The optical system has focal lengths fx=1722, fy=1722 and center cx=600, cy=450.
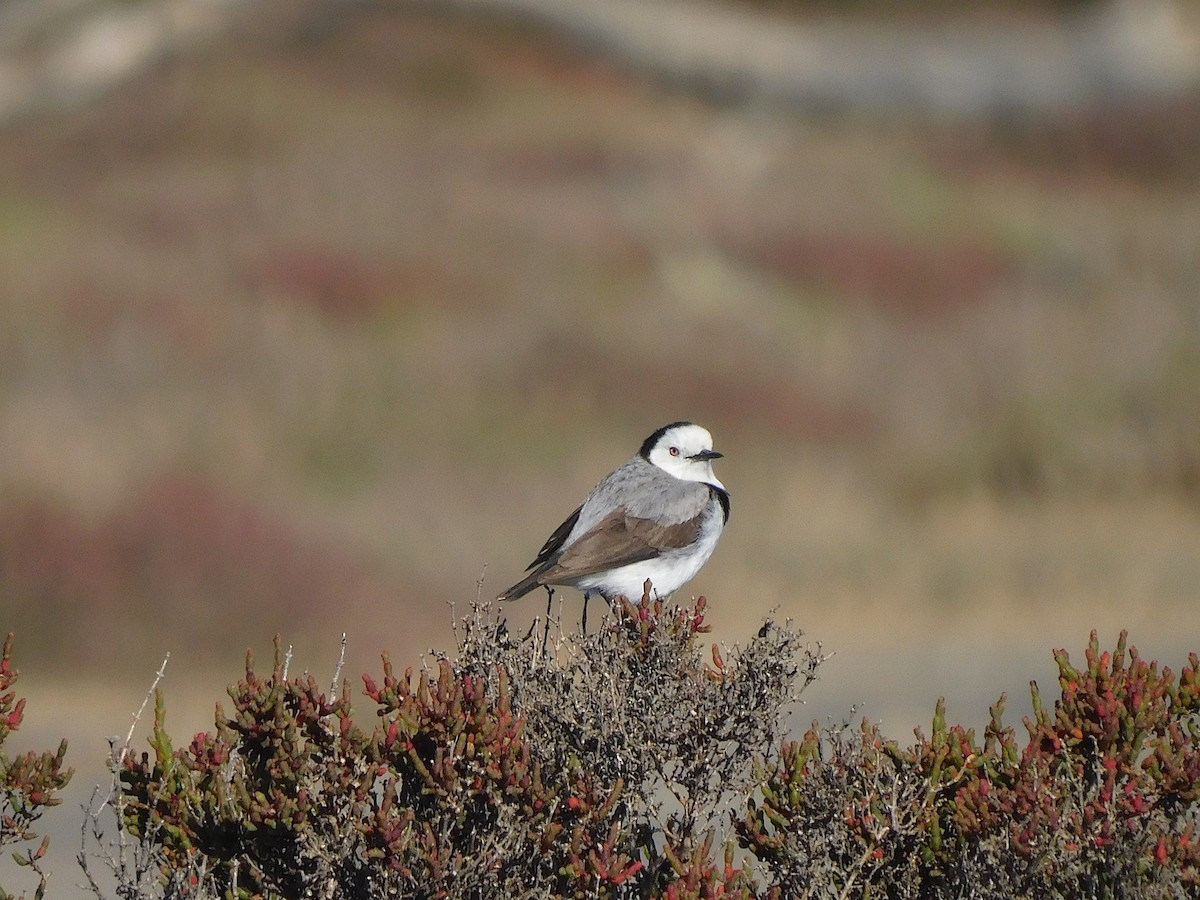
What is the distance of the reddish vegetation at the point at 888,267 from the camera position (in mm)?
25938

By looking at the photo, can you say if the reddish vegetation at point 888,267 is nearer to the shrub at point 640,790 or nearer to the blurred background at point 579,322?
the blurred background at point 579,322

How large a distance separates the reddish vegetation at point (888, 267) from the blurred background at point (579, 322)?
10 cm

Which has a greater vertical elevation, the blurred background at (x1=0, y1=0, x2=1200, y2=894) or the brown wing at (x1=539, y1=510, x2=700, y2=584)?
the blurred background at (x1=0, y1=0, x2=1200, y2=894)

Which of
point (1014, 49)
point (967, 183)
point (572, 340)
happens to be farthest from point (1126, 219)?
point (572, 340)

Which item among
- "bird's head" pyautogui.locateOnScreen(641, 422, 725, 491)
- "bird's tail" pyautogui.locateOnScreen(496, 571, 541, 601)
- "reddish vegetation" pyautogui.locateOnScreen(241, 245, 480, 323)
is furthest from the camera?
"reddish vegetation" pyautogui.locateOnScreen(241, 245, 480, 323)

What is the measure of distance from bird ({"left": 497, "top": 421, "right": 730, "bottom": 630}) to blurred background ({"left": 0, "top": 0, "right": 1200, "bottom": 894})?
2476mm

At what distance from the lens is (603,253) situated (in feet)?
86.7

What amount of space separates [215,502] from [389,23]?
65.6 ft

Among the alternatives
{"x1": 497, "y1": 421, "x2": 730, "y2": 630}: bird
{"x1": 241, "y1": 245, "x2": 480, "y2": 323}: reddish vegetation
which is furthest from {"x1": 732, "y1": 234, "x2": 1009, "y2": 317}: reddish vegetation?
{"x1": 497, "y1": 421, "x2": 730, "y2": 630}: bird

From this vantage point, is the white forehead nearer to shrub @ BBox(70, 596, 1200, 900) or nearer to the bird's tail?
the bird's tail

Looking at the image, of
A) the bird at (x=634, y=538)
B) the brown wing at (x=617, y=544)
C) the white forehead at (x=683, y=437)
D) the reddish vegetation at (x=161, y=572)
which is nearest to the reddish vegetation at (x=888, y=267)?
the reddish vegetation at (x=161, y=572)

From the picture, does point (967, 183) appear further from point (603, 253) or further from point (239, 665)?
point (239, 665)

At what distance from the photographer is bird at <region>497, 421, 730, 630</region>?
7477mm

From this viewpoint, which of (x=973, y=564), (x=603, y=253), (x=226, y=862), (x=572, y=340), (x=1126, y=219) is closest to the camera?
(x=226, y=862)
